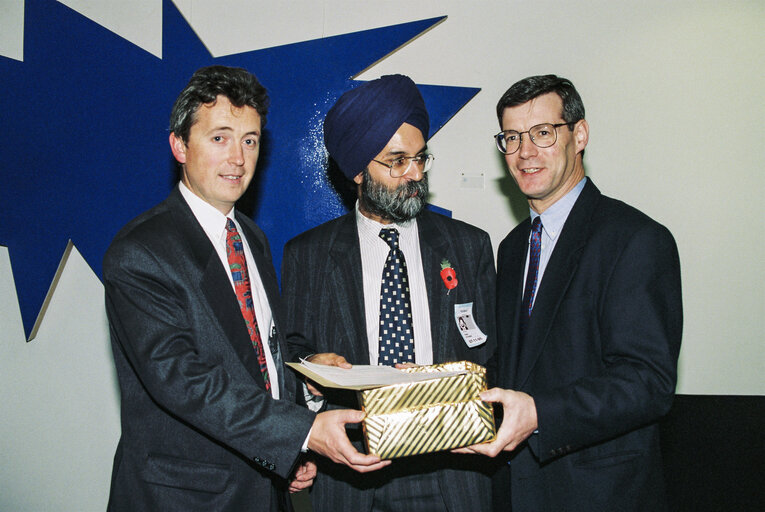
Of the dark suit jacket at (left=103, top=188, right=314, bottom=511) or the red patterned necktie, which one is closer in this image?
the dark suit jacket at (left=103, top=188, right=314, bottom=511)

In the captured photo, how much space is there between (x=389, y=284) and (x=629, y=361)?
39.3 inches

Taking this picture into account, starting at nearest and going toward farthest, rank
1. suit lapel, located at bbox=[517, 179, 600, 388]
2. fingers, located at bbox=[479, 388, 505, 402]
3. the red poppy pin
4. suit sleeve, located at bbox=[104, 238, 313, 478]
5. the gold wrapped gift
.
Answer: the gold wrapped gift < fingers, located at bbox=[479, 388, 505, 402] < suit sleeve, located at bbox=[104, 238, 313, 478] < suit lapel, located at bbox=[517, 179, 600, 388] < the red poppy pin

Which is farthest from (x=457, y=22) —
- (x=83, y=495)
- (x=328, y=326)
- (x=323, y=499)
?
(x=83, y=495)

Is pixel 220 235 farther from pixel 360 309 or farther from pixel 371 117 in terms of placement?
pixel 371 117

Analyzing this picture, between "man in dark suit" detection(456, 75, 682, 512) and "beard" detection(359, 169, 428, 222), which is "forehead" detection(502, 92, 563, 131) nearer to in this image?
"man in dark suit" detection(456, 75, 682, 512)

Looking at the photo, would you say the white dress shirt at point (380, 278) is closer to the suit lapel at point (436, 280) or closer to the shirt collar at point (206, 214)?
the suit lapel at point (436, 280)

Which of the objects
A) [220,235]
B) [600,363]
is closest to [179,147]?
[220,235]

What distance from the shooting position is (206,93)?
1.98 meters

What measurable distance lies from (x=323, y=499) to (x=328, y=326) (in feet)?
2.36

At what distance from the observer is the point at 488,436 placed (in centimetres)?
157

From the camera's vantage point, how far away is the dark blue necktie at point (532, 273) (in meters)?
2.12

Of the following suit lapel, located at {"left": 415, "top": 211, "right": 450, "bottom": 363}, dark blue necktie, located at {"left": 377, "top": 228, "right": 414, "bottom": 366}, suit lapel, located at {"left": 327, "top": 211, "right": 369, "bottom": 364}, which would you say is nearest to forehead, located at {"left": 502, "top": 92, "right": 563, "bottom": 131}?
A: suit lapel, located at {"left": 415, "top": 211, "right": 450, "bottom": 363}

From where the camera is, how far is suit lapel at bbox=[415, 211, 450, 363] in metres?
2.26

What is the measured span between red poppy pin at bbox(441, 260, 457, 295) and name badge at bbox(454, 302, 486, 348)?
95mm
